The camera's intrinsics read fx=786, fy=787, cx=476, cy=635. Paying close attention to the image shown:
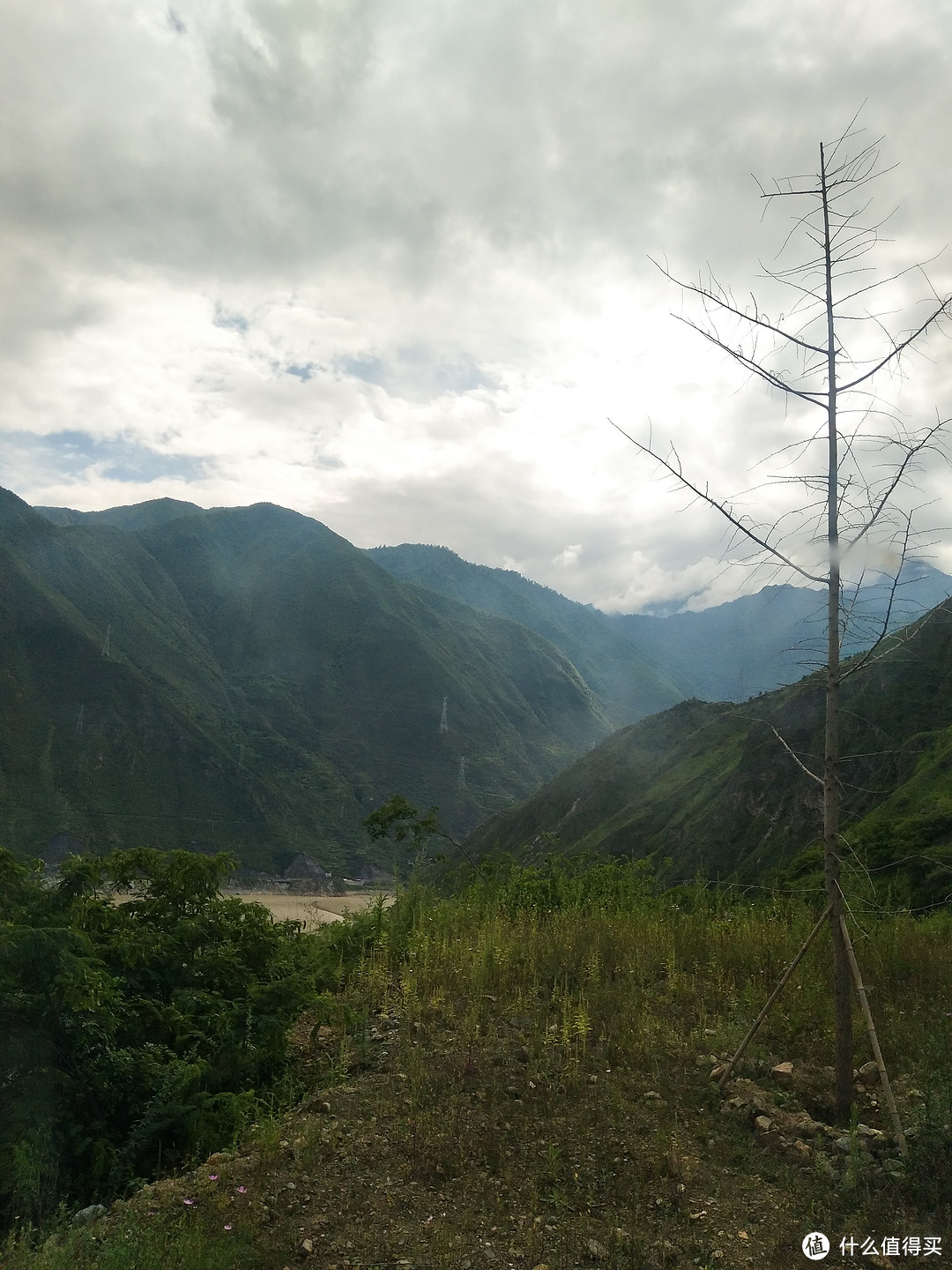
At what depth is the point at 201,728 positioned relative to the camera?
138 meters

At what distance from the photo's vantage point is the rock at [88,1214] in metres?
4.42

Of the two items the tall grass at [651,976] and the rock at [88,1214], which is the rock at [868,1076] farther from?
the rock at [88,1214]

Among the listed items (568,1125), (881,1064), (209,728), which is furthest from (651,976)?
(209,728)

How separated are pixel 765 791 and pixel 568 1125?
57.1 m

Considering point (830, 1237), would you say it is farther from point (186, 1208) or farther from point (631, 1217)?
point (186, 1208)

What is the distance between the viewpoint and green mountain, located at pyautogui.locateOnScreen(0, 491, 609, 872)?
110 meters

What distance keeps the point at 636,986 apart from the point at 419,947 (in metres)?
2.21

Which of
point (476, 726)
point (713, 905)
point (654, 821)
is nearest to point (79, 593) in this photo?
point (476, 726)

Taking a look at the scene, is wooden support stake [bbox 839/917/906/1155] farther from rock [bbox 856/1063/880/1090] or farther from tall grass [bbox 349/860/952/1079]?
tall grass [bbox 349/860/952/1079]

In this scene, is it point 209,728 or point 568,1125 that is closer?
point 568,1125

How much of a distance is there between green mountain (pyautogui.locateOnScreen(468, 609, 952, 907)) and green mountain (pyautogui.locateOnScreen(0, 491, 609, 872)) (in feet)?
139

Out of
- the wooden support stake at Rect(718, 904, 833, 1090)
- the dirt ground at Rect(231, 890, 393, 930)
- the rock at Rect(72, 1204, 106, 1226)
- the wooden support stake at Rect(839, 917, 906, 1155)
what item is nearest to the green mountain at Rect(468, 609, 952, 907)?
the wooden support stake at Rect(718, 904, 833, 1090)

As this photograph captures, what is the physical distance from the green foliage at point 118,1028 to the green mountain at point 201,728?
295ft

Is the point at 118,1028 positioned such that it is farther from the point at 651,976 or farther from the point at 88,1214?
the point at 651,976
